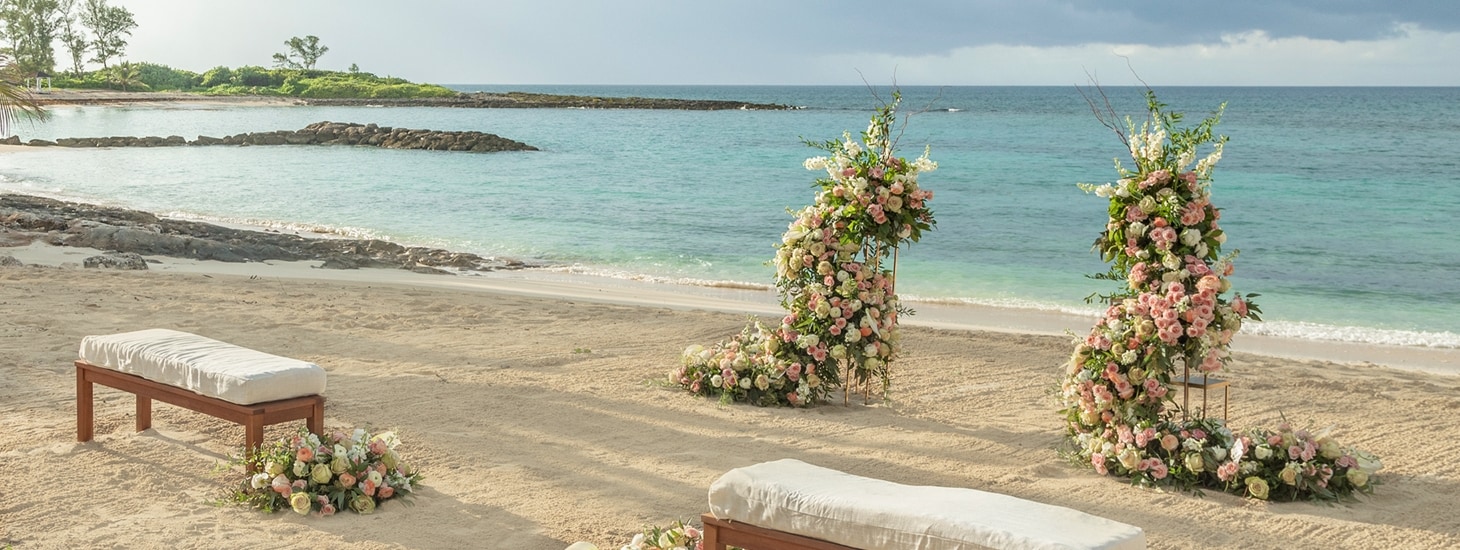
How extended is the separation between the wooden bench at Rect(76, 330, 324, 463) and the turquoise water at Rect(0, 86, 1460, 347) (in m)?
9.81

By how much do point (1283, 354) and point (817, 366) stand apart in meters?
5.36

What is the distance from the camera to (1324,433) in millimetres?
6129

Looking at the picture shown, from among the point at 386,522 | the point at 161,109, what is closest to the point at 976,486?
the point at 386,522

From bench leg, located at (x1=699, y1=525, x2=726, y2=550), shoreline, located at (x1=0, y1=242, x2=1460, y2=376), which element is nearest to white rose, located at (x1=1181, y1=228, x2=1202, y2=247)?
bench leg, located at (x1=699, y1=525, x2=726, y2=550)

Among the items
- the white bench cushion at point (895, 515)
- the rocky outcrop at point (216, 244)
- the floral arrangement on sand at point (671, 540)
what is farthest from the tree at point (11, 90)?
the white bench cushion at point (895, 515)

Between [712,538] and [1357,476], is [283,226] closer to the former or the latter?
[712,538]

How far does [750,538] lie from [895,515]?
592mm

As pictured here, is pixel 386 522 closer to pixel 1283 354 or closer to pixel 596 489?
pixel 596 489

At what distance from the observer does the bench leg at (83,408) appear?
20.8 ft

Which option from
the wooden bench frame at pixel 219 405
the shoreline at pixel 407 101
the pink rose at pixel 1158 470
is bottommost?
the pink rose at pixel 1158 470

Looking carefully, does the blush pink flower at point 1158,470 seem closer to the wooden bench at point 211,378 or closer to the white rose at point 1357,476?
the white rose at point 1357,476

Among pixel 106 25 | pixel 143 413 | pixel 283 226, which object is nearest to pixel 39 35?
pixel 106 25

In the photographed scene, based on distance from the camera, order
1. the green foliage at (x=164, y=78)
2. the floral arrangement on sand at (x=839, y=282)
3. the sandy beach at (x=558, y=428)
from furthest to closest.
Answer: the green foliage at (x=164, y=78)
the floral arrangement on sand at (x=839, y=282)
the sandy beach at (x=558, y=428)

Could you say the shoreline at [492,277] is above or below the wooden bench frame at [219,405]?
below
